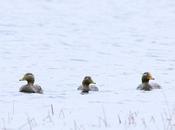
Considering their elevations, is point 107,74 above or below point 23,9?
below

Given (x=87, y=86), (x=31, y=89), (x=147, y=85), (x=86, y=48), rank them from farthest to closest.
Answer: (x=86, y=48)
(x=147, y=85)
(x=87, y=86)
(x=31, y=89)

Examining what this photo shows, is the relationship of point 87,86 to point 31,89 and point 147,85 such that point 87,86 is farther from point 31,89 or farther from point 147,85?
point 147,85

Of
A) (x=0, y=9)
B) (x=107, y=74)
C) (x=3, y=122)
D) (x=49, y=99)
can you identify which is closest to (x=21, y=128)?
(x=3, y=122)

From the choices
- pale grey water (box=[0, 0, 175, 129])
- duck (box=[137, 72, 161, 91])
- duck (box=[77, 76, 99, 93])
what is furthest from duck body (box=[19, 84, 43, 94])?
duck (box=[137, 72, 161, 91])

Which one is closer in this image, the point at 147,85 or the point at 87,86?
the point at 87,86

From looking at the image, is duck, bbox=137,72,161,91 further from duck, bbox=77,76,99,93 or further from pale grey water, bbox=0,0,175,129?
duck, bbox=77,76,99,93

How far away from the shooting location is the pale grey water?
76.2 feet

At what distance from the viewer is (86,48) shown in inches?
1459

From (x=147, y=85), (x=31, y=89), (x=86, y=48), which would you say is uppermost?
(x=86, y=48)

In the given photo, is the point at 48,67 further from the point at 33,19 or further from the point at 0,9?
the point at 0,9

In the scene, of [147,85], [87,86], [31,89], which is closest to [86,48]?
[147,85]

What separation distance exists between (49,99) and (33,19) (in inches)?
1310

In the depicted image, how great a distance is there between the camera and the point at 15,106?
1914 cm

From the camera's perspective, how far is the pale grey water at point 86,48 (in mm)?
23219
